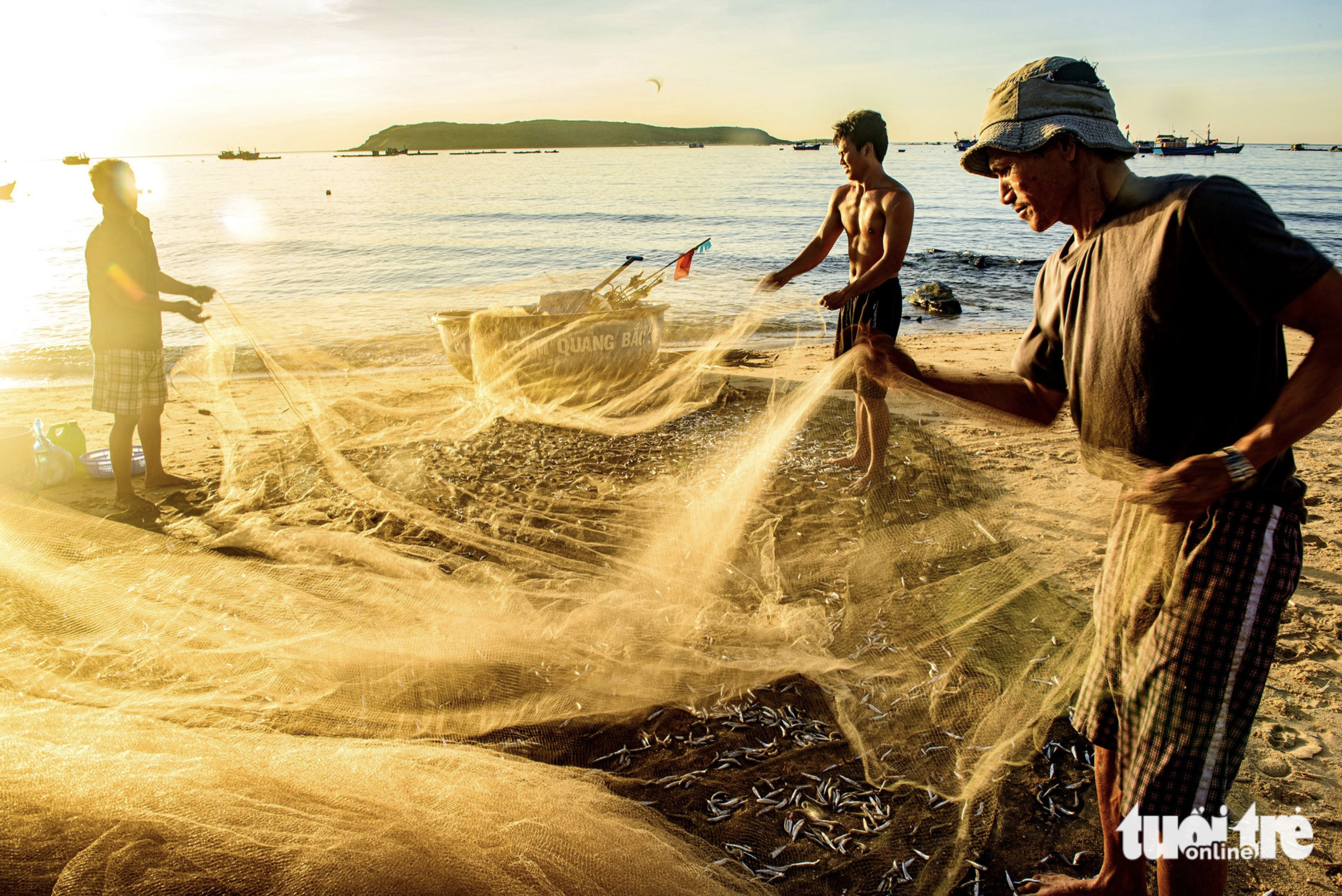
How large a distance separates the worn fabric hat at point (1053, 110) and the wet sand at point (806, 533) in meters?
1.71

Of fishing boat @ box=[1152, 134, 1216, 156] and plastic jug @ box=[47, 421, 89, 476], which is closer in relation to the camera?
plastic jug @ box=[47, 421, 89, 476]

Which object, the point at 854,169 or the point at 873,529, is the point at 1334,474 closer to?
the point at 873,529

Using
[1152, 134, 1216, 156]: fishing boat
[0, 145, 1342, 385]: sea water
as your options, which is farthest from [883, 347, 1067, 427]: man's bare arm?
[1152, 134, 1216, 156]: fishing boat

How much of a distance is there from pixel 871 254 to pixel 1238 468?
3620 mm

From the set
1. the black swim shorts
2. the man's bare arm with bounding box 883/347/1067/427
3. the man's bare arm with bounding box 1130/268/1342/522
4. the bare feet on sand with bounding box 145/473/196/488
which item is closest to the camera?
the man's bare arm with bounding box 1130/268/1342/522

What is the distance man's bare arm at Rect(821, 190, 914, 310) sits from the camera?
4.47 meters

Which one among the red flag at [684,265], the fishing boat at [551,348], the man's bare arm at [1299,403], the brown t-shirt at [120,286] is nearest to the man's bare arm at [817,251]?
the red flag at [684,265]

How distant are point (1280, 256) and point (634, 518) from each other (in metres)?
3.04

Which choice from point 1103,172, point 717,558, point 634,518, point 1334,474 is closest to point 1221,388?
point 1103,172

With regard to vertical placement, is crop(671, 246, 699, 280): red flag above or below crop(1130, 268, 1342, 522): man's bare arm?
above

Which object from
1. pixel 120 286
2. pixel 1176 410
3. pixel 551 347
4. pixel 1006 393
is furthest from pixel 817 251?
pixel 120 286

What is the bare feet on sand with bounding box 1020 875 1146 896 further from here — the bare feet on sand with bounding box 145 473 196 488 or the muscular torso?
the bare feet on sand with bounding box 145 473 196 488

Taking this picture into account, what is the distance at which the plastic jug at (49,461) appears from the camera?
5371mm

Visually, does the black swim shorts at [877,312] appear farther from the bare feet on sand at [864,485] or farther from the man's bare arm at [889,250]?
the bare feet on sand at [864,485]
